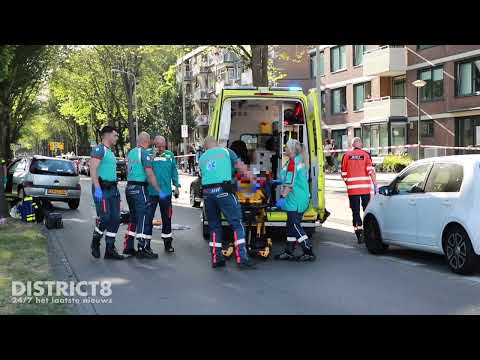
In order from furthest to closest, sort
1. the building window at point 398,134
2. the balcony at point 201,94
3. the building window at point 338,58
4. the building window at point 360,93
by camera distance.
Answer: the balcony at point 201,94 < the building window at point 338,58 < the building window at point 360,93 < the building window at point 398,134

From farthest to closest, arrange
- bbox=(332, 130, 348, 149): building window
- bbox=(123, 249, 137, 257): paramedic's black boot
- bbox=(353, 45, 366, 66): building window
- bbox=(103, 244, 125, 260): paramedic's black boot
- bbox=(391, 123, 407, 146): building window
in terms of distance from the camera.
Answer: bbox=(332, 130, 348, 149): building window < bbox=(353, 45, 366, 66): building window < bbox=(391, 123, 407, 146): building window < bbox=(123, 249, 137, 257): paramedic's black boot < bbox=(103, 244, 125, 260): paramedic's black boot

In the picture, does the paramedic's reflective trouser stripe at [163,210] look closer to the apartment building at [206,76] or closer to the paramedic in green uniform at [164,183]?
the paramedic in green uniform at [164,183]

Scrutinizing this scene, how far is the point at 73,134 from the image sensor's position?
3462 inches

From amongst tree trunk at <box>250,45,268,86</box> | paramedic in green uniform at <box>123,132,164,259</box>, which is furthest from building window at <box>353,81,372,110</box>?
paramedic in green uniform at <box>123,132,164,259</box>

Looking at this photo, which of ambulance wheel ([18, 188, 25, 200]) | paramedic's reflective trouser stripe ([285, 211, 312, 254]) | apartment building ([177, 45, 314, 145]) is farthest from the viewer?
apartment building ([177, 45, 314, 145])

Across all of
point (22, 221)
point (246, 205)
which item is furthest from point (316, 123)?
point (22, 221)

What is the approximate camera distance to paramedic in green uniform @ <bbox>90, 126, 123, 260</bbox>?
9.88 m

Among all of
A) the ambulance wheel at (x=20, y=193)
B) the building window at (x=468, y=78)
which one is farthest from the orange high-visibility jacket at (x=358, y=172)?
the building window at (x=468, y=78)

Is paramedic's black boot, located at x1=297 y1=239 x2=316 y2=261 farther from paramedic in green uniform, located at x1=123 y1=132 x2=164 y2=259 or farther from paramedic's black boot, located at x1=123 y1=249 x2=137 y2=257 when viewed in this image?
paramedic's black boot, located at x1=123 y1=249 x2=137 y2=257

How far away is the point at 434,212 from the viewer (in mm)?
9070

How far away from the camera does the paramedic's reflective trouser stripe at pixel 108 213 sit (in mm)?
9977

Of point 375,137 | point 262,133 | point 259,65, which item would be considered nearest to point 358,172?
point 262,133

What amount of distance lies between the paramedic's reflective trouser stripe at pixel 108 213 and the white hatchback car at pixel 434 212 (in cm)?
412
